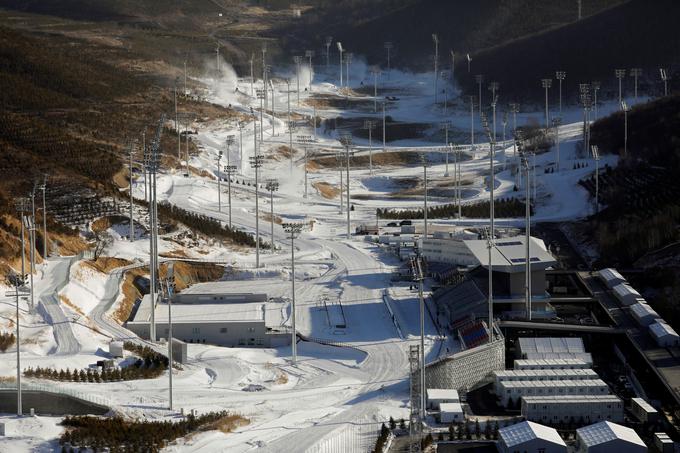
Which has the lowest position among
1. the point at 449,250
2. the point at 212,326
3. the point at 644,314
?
the point at 212,326

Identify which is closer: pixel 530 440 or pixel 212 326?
pixel 530 440

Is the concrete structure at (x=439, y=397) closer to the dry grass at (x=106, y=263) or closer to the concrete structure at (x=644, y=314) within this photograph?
the concrete structure at (x=644, y=314)

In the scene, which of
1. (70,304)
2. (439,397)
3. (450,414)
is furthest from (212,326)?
(450,414)

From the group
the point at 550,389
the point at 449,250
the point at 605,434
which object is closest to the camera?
the point at 605,434

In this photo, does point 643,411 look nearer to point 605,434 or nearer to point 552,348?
point 605,434

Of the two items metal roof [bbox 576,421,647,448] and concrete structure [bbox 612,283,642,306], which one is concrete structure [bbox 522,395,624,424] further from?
concrete structure [bbox 612,283,642,306]

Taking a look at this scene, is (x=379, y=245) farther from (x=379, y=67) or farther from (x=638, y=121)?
(x=379, y=67)
